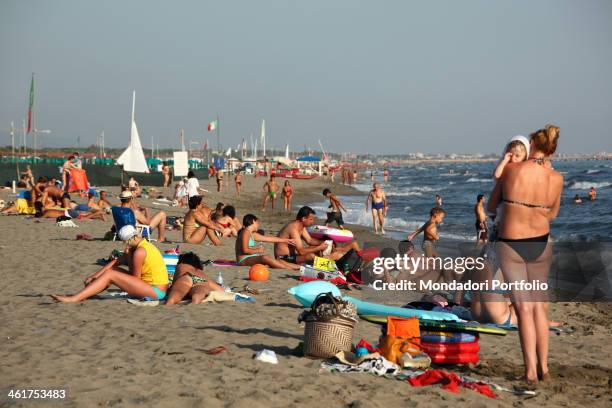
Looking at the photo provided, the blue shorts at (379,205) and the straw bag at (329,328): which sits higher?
the straw bag at (329,328)

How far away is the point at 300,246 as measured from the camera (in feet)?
35.1

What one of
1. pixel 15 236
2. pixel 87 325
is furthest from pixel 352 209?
pixel 87 325

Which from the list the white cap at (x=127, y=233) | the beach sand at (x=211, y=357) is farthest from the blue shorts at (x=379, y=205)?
the white cap at (x=127, y=233)

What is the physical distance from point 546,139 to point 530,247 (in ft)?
2.50

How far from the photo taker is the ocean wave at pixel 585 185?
5314 centimetres

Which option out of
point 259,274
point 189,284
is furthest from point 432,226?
point 189,284

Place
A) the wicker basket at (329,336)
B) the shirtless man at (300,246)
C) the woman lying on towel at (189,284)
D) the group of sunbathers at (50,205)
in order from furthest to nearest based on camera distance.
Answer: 1. the group of sunbathers at (50,205)
2. the shirtless man at (300,246)
3. the woman lying on towel at (189,284)
4. the wicker basket at (329,336)

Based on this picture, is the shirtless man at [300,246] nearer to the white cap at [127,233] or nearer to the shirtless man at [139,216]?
the shirtless man at [139,216]

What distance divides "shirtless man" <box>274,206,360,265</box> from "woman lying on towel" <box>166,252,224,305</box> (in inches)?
113

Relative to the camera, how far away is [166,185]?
36031 mm

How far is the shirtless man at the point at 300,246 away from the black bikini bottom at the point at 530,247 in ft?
18.7

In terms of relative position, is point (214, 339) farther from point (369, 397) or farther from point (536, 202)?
point (536, 202)

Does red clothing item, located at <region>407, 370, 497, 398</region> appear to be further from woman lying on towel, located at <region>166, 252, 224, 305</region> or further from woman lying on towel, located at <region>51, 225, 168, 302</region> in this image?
woman lying on towel, located at <region>51, 225, 168, 302</region>

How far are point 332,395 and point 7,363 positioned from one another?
8.08 ft
